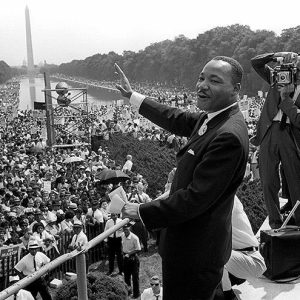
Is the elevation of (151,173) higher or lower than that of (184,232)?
lower

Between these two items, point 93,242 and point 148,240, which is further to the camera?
point 148,240

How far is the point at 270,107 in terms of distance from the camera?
4078 mm

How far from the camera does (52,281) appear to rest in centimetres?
777

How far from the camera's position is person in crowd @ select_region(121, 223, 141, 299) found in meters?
8.18

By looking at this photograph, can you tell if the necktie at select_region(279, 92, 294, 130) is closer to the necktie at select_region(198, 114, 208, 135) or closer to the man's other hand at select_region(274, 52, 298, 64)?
the man's other hand at select_region(274, 52, 298, 64)

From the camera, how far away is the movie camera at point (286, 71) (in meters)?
3.77

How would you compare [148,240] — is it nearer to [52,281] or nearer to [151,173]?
[52,281]

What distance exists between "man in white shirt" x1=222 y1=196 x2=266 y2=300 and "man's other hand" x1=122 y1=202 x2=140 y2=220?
1.13 m

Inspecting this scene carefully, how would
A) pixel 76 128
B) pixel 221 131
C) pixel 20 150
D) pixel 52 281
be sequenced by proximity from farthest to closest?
1. pixel 76 128
2. pixel 20 150
3. pixel 52 281
4. pixel 221 131

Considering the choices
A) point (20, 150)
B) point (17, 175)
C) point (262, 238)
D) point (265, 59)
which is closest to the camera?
point (262, 238)

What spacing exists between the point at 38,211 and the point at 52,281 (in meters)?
2.28

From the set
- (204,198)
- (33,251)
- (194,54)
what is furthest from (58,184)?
(194,54)

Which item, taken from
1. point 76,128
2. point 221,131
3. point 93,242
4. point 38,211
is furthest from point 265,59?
point 76,128

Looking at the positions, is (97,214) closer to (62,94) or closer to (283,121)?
(283,121)
